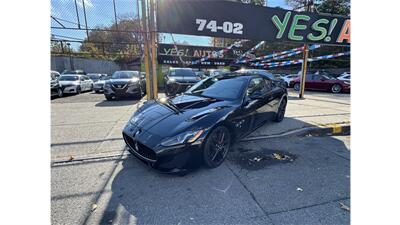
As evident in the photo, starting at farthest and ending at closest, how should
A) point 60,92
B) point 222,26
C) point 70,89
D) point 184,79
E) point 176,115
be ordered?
1. point 70,89
2. point 60,92
3. point 184,79
4. point 222,26
5. point 176,115

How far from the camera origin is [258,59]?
75.5 ft

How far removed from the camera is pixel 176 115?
2918 mm

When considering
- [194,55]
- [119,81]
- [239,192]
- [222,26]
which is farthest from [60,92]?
[239,192]

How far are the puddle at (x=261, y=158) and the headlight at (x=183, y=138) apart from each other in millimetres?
995

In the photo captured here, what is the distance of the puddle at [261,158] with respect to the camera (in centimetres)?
313

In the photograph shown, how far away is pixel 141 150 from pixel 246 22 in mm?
5618

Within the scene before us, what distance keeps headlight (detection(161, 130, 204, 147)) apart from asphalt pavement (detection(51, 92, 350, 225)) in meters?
0.54

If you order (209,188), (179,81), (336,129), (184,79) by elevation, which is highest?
(184,79)

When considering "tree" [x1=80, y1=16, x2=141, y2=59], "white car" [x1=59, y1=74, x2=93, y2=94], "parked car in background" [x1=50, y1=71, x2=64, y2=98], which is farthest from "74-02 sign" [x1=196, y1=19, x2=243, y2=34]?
"white car" [x1=59, y1=74, x2=93, y2=94]

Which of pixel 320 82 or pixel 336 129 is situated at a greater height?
pixel 320 82

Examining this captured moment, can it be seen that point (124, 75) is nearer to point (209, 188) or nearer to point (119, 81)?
point (119, 81)

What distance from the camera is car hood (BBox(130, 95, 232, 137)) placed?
2664 mm

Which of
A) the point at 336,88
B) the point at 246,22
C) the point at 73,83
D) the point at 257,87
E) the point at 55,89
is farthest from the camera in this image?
the point at 336,88
